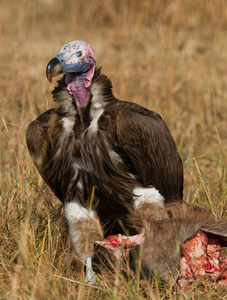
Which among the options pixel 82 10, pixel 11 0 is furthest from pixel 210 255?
pixel 11 0

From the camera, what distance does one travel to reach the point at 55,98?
13.6 feet

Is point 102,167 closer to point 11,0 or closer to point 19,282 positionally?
point 19,282

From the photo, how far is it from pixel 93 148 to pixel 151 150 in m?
0.35

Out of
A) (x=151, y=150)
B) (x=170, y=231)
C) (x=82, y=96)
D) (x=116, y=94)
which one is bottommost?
(x=170, y=231)

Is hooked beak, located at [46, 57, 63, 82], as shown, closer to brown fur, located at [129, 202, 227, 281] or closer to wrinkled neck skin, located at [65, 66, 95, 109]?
wrinkled neck skin, located at [65, 66, 95, 109]

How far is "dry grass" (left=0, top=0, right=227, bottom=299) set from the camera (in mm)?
3580

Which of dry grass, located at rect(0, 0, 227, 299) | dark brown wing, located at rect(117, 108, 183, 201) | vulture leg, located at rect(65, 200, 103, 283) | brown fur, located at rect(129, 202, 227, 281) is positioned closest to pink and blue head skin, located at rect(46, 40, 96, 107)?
dark brown wing, located at rect(117, 108, 183, 201)

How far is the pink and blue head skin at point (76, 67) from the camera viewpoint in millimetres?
3986

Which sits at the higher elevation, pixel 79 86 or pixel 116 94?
pixel 79 86

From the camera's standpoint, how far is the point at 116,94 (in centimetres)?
693

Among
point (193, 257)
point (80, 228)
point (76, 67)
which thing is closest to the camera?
point (193, 257)

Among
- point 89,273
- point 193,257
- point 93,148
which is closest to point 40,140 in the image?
point 93,148

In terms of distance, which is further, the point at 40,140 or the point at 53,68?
the point at 40,140

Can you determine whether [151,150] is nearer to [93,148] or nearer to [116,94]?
[93,148]
